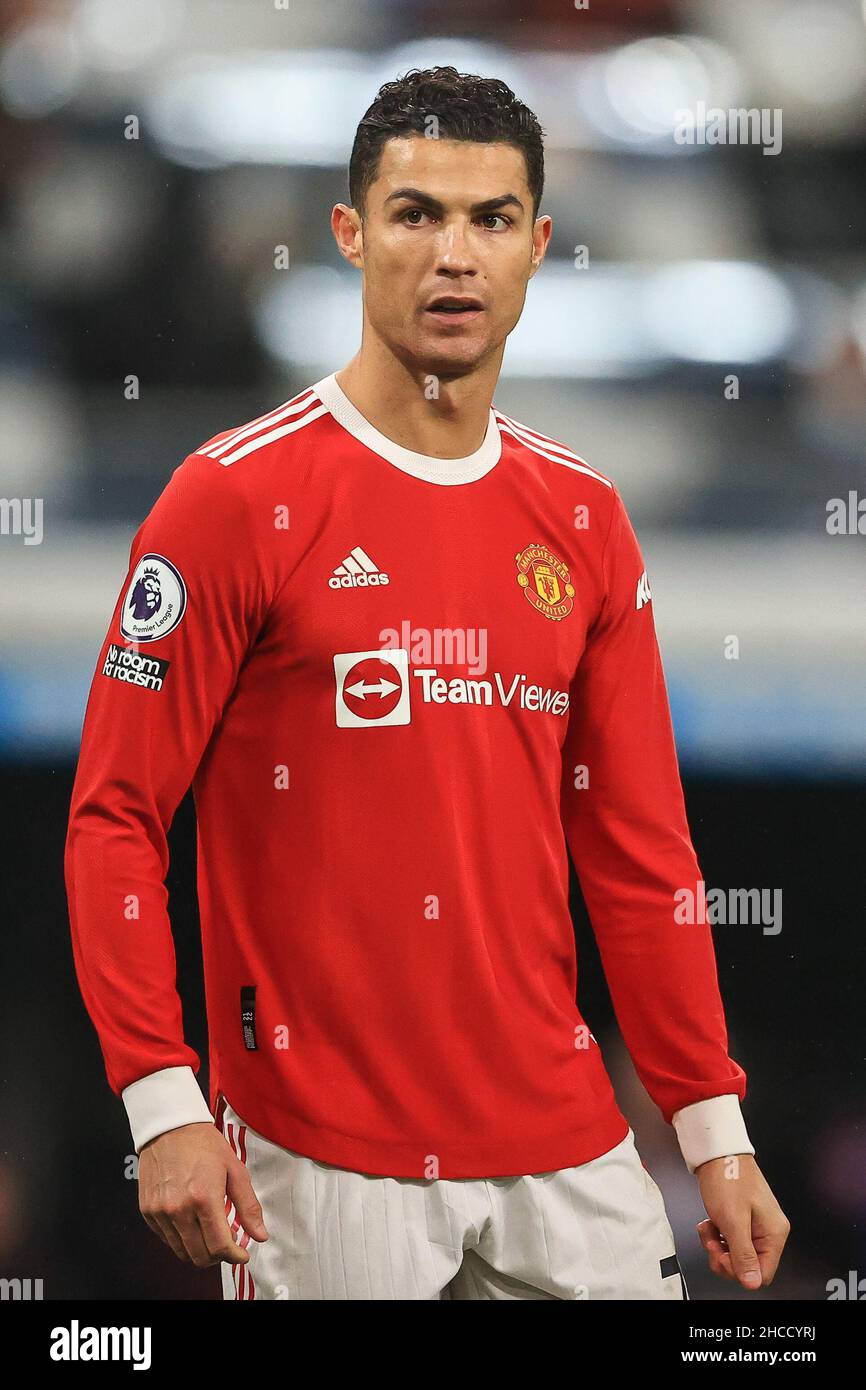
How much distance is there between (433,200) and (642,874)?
0.81m

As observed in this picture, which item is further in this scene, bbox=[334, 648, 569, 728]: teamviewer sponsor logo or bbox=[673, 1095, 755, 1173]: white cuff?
bbox=[673, 1095, 755, 1173]: white cuff

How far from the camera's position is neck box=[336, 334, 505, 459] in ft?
5.21

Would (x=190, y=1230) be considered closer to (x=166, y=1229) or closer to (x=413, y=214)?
(x=166, y=1229)

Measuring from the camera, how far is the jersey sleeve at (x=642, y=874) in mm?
1676

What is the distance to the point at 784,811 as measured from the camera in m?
2.10

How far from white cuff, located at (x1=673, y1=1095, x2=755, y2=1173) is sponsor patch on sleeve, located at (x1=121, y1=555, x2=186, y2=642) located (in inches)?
32.8

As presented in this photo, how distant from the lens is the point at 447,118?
1.57m

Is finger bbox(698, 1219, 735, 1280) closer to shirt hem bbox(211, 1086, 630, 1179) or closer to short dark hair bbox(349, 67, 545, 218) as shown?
shirt hem bbox(211, 1086, 630, 1179)

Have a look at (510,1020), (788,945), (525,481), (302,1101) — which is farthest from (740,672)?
(302,1101)

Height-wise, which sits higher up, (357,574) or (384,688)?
(357,574)

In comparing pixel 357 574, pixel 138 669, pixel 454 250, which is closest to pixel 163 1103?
pixel 138 669

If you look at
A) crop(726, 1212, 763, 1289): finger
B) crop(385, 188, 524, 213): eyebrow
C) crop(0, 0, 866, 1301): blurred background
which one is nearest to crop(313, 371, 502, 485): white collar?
crop(385, 188, 524, 213): eyebrow

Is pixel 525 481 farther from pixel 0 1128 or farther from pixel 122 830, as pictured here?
pixel 0 1128
